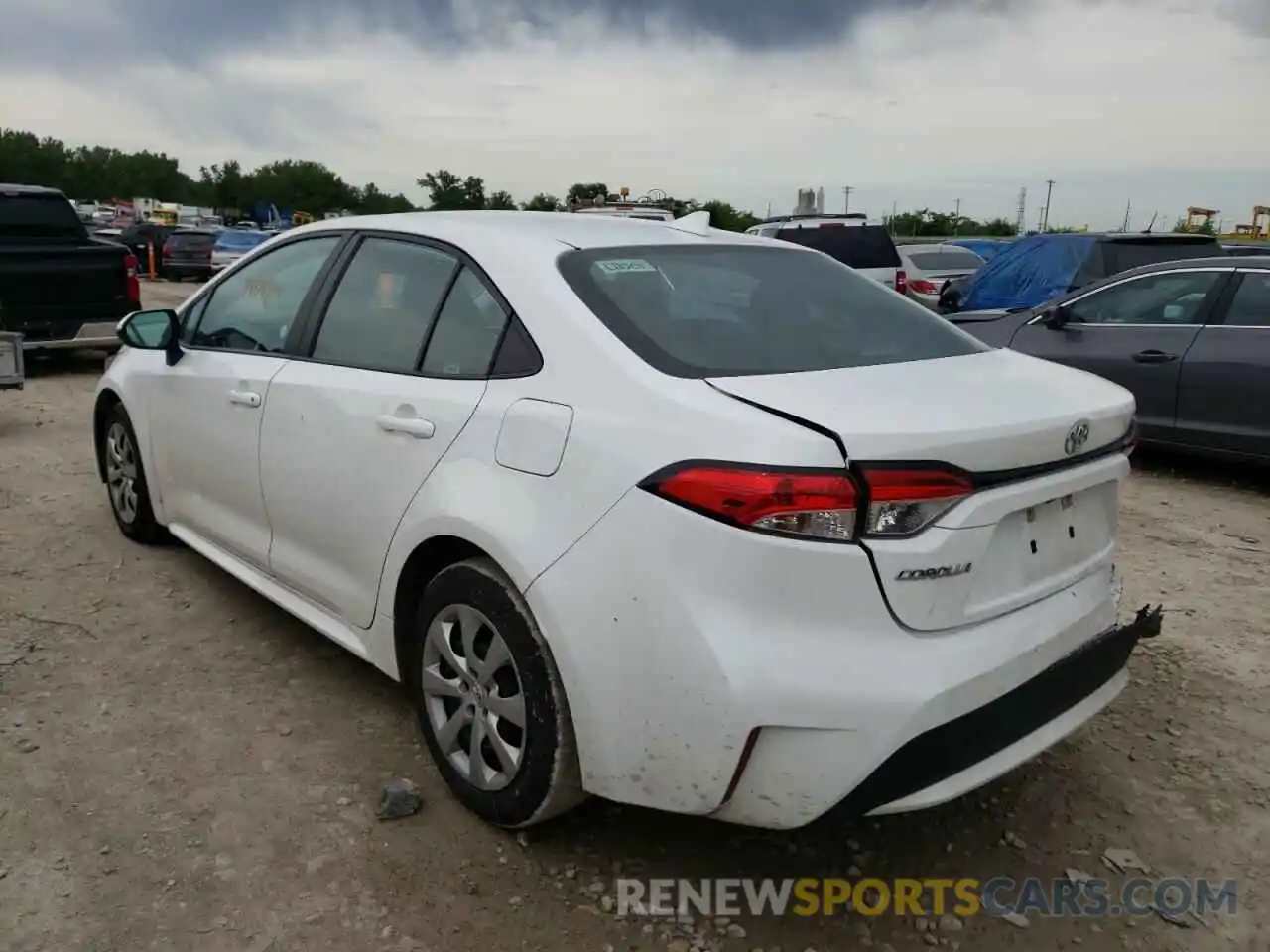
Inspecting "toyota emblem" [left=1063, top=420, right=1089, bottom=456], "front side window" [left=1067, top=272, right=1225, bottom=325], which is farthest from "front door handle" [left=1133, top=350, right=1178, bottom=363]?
"toyota emblem" [left=1063, top=420, right=1089, bottom=456]

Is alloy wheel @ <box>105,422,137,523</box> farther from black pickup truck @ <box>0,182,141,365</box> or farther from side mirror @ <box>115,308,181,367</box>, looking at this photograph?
black pickup truck @ <box>0,182,141,365</box>

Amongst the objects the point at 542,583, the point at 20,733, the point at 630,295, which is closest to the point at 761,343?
the point at 630,295

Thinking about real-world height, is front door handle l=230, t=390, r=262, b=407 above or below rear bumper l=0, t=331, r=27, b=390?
above

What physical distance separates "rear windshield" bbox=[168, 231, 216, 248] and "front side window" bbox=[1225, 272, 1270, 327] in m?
27.8

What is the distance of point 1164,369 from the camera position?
22.2 ft

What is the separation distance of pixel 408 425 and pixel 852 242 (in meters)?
11.3

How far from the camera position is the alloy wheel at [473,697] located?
8.43ft

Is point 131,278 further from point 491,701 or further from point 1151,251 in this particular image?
point 1151,251

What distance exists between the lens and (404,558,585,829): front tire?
2443 millimetres

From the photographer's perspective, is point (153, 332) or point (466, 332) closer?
point (466, 332)

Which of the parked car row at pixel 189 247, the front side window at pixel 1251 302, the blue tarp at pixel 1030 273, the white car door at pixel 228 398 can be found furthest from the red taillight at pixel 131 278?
the parked car row at pixel 189 247

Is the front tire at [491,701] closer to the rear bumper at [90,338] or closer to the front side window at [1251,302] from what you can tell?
the front side window at [1251,302]

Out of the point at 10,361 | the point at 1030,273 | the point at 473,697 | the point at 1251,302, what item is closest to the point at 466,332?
the point at 473,697

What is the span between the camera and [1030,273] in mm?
12789
